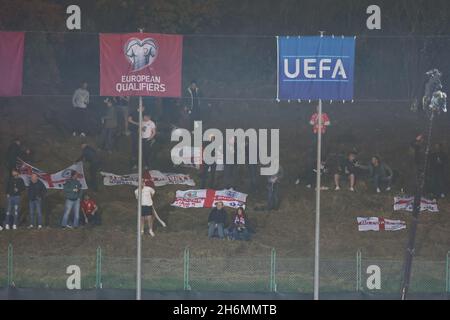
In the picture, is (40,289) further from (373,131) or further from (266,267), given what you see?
(373,131)

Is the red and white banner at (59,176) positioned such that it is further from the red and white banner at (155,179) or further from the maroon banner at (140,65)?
the maroon banner at (140,65)

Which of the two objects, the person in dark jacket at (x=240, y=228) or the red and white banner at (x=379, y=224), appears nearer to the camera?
the person in dark jacket at (x=240, y=228)

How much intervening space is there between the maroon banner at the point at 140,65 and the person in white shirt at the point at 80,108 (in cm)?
780

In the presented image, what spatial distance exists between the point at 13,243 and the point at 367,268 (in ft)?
32.1

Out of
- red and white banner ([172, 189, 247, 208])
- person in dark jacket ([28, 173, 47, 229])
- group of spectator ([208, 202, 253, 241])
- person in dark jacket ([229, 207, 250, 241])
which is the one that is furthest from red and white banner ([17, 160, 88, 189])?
person in dark jacket ([229, 207, 250, 241])

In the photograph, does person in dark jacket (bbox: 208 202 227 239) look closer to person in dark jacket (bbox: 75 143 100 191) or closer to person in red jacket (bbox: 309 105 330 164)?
person in red jacket (bbox: 309 105 330 164)

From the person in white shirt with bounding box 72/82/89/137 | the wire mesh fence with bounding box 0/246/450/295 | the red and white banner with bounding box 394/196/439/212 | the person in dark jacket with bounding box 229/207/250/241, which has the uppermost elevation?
the person in white shirt with bounding box 72/82/89/137

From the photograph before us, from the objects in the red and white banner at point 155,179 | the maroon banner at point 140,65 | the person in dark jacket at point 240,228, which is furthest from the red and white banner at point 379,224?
the maroon banner at point 140,65

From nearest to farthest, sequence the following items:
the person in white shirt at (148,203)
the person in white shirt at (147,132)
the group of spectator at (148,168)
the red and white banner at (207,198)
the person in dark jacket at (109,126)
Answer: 1. the person in white shirt at (148,203)
2. the group of spectator at (148,168)
3. the red and white banner at (207,198)
4. the person in white shirt at (147,132)
5. the person in dark jacket at (109,126)

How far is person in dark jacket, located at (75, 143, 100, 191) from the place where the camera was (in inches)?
1467

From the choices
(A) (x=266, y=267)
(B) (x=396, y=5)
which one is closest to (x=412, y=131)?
(B) (x=396, y=5)

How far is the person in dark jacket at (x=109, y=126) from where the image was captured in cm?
3822

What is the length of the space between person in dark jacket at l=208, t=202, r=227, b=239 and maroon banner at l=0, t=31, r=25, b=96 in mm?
6850

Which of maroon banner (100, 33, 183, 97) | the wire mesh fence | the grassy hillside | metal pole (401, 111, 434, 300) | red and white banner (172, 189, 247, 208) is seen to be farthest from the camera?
red and white banner (172, 189, 247, 208)
